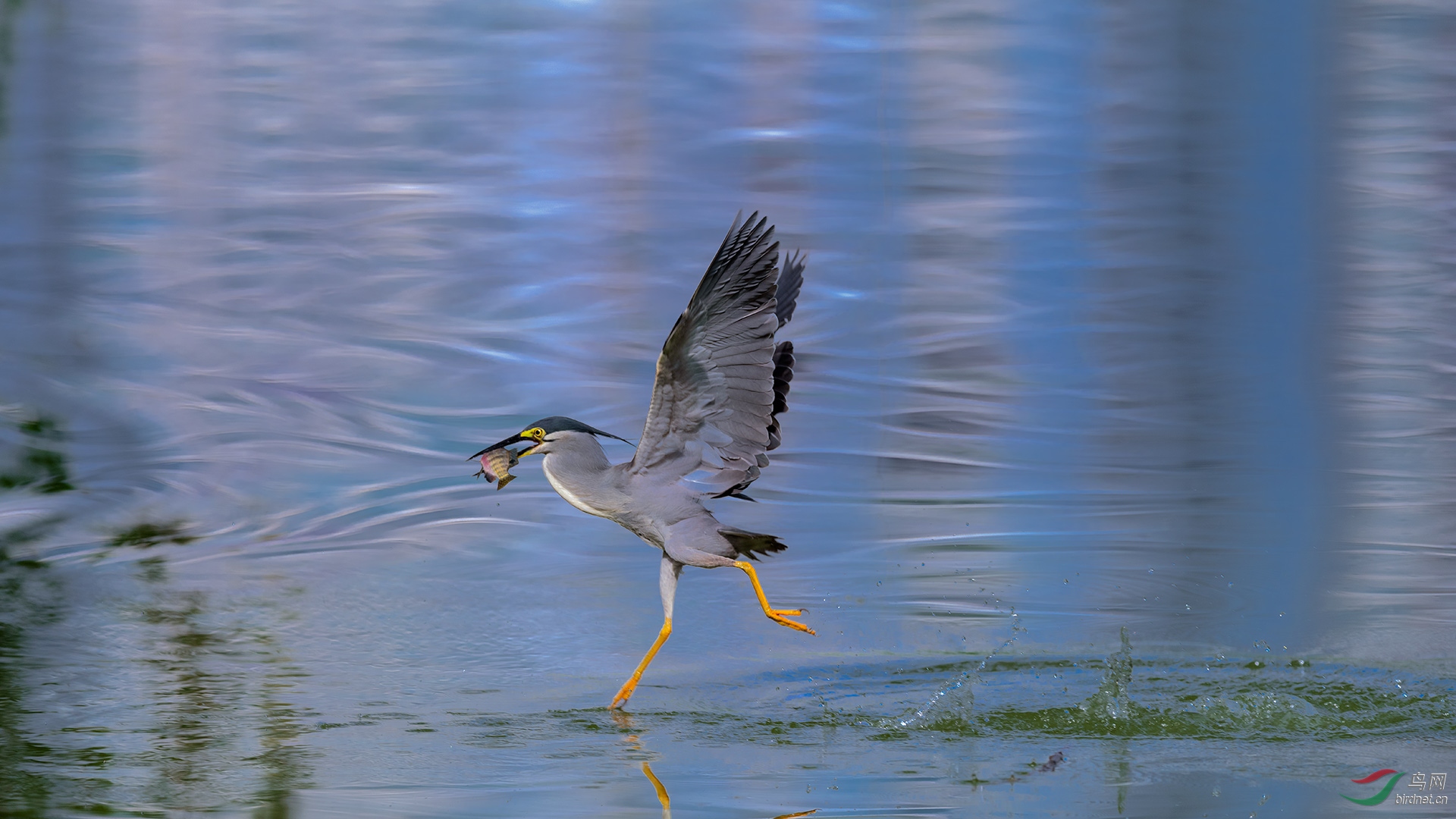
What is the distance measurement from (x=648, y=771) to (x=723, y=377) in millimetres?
1030

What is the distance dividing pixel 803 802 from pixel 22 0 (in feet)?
32.3

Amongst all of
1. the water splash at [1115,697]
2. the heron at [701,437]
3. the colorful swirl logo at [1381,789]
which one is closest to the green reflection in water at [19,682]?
the heron at [701,437]

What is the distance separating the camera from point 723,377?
404cm

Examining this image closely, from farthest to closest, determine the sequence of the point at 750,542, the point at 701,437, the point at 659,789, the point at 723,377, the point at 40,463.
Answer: the point at 40,463, the point at 750,542, the point at 701,437, the point at 723,377, the point at 659,789

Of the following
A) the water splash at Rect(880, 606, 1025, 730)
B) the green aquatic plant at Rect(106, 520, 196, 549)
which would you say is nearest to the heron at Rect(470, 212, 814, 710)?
the water splash at Rect(880, 606, 1025, 730)

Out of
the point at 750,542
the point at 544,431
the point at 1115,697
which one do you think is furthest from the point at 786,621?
the point at 1115,697

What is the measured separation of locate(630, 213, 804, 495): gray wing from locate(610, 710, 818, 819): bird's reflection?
638mm

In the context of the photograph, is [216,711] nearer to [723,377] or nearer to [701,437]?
[701,437]

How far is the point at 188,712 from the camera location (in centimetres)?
421

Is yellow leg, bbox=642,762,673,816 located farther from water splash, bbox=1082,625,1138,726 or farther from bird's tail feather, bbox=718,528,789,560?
water splash, bbox=1082,625,1138,726

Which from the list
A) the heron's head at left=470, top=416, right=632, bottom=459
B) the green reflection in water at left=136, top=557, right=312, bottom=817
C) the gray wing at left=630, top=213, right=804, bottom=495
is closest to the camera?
the green reflection in water at left=136, top=557, right=312, bottom=817

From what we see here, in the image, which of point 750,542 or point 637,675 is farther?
point 750,542

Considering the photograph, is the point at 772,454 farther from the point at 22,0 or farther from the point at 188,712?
the point at 22,0

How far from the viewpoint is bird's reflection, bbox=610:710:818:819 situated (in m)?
3.19
